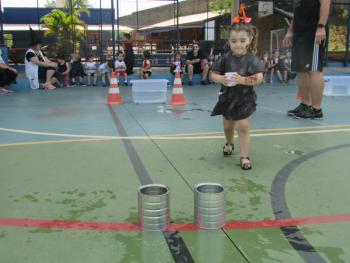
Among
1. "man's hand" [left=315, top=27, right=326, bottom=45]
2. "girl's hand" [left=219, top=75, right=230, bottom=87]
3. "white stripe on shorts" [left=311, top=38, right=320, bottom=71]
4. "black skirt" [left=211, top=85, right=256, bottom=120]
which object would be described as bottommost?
"black skirt" [left=211, top=85, right=256, bottom=120]

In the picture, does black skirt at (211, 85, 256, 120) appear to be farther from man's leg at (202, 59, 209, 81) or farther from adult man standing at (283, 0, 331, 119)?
man's leg at (202, 59, 209, 81)

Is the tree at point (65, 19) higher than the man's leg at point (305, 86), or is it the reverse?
the tree at point (65, 19)

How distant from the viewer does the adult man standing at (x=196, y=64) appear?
1360cm

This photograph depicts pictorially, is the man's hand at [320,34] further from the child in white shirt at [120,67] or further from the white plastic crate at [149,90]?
the child in white shirt at [120,67]

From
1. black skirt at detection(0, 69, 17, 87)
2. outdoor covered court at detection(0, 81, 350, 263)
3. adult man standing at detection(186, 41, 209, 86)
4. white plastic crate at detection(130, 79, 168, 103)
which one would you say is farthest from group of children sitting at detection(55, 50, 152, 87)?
outdoor covered court at detection(0, 81, 350, 263)

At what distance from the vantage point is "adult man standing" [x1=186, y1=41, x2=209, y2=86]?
13.6 meters

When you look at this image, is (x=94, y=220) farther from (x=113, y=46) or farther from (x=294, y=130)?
(x=113, y=46)

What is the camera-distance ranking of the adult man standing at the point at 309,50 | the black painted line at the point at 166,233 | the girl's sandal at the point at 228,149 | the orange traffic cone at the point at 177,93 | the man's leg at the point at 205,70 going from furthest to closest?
the man's leg at the point at 205,70
the orange traffic cone at the point at 177,93
the adult man standing at the point at 309,50
the girl's sandal at the point at 228,149
the black painted line at the point at 166,233

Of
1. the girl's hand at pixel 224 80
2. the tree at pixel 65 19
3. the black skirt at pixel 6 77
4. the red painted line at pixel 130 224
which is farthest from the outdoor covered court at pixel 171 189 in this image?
the tree at pixel 65 19

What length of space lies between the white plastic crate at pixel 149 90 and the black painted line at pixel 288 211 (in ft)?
14.5

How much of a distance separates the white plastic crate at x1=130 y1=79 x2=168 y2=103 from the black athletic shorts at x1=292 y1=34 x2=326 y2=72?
2.80m

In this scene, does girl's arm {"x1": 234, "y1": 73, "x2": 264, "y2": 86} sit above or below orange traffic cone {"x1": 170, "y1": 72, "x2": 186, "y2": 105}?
above

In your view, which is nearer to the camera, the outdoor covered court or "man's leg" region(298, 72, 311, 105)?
the outdoor covered court

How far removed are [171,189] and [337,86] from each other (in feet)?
25.0
